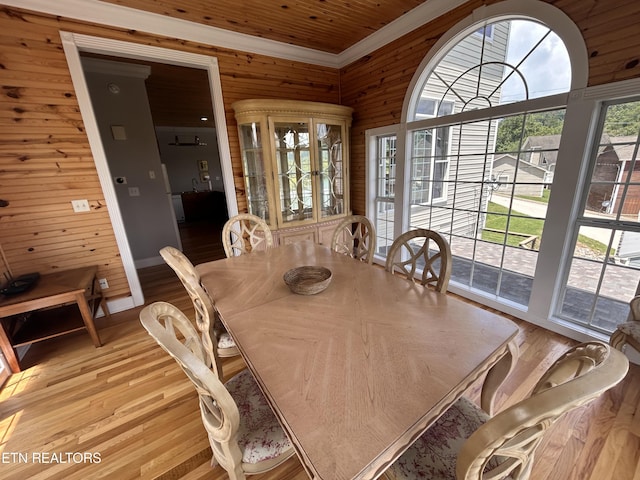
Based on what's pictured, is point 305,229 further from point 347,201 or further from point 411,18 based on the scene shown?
point 411,18

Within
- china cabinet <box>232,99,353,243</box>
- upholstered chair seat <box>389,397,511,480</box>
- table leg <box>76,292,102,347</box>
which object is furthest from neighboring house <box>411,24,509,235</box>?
table leg <box>76,292,102,347</box>

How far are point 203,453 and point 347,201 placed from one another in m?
2.87

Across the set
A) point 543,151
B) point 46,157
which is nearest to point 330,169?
point 543,151

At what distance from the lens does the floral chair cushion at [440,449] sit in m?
0.82

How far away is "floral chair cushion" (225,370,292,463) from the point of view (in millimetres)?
923

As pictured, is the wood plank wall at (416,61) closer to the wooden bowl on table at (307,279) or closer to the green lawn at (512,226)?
the green lawn at (512,226)

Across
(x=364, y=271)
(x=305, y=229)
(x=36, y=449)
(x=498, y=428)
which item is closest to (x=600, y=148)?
(x=364, y=271)

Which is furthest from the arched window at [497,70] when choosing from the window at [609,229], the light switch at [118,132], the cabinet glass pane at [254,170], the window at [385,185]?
the light switch at [118,132]

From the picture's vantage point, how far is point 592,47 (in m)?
1.67

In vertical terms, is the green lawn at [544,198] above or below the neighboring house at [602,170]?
below

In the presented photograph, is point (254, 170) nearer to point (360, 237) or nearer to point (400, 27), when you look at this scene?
point (360, 237)

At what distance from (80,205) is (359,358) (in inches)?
113

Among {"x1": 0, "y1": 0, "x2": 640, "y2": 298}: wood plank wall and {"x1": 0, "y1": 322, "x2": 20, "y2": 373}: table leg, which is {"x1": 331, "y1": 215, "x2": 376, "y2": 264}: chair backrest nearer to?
{"x1": 0, "y1": 0, "x2": 640, "y2": 298}: wood plank wall

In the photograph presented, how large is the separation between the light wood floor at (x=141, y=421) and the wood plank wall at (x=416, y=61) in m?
1.97
